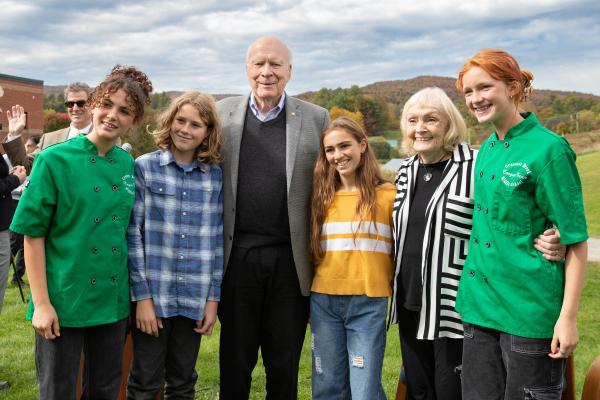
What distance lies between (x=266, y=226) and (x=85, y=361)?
1.19 m

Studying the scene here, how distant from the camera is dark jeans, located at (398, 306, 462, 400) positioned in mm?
2879

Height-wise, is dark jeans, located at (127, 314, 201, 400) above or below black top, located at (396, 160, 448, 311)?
below

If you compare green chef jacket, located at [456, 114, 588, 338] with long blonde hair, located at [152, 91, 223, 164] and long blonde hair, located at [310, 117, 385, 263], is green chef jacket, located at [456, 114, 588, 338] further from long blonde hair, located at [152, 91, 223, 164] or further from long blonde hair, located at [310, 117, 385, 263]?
long blonde hair, located at [152, 91, 223, 164]

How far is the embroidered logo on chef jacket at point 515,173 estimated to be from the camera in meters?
2.41

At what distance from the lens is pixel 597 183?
89.4 ft

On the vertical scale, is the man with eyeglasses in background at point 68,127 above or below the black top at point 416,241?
above

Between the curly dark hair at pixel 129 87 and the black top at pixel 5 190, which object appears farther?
the black top at pixel 5 190

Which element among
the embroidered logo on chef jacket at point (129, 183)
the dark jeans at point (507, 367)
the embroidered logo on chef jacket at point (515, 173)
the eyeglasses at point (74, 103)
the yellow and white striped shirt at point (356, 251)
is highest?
the eyeglasses at point (74, 103)

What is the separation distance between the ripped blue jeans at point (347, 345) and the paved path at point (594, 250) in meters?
9.82

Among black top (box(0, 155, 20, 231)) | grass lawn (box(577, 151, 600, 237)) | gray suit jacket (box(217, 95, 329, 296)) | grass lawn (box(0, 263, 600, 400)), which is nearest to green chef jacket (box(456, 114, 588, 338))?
gray suit jacket (box(217, 95, 329, 296))

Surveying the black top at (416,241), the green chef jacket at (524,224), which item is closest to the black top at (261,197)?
the black top at (416,241)

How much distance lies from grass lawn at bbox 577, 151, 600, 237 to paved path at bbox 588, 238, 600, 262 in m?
1.28

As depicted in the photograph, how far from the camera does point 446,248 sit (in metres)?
2.86

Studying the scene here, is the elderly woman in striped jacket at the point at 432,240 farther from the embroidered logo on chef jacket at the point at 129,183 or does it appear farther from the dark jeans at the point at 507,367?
the embroidered logo on chef jacket at the point at 129,183
